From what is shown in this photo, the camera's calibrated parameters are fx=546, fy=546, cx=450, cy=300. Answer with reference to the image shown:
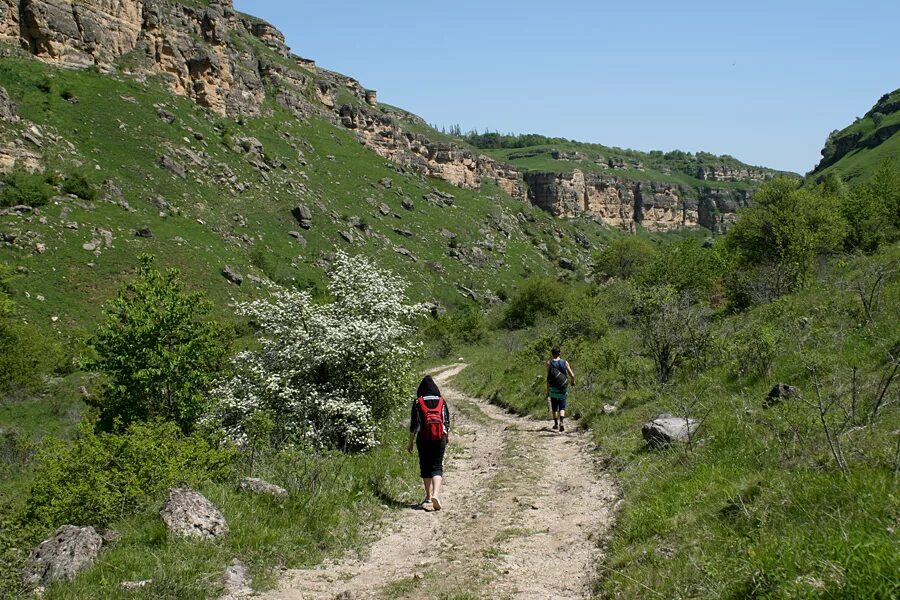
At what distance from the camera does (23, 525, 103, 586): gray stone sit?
5.35 meters

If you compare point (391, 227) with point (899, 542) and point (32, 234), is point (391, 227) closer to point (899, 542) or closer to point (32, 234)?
point (32, 234)

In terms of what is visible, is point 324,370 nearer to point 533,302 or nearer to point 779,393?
point 779,393

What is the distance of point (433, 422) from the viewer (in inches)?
349

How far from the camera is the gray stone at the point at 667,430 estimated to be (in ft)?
29.1

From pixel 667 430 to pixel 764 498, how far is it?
3.99 meters

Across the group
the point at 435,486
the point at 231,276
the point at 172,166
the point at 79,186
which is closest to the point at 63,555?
the point at 435,486

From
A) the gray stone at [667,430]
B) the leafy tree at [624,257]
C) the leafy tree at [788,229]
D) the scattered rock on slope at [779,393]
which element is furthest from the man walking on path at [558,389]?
the leafy tree at [624,257]

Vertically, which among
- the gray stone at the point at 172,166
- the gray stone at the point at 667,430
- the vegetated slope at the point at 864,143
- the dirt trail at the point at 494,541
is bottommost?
the dirt trail at the point at 494,541

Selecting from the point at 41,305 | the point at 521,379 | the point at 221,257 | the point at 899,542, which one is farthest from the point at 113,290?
the point at 899,542

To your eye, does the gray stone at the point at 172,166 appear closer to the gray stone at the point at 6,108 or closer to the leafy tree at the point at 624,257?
the gray stone at the point at 6,108

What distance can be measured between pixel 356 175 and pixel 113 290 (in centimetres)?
5582

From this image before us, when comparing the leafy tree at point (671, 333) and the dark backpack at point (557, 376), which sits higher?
the leafy tree at point (671, 333)

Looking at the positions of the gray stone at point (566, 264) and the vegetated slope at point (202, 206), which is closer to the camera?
the vegetated slope at point (202, 206)

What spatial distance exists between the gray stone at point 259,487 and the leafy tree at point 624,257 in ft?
206
